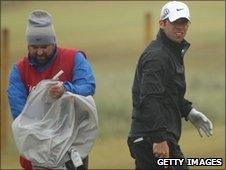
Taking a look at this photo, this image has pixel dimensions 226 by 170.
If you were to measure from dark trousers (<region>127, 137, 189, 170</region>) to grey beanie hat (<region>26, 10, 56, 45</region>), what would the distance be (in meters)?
0.89

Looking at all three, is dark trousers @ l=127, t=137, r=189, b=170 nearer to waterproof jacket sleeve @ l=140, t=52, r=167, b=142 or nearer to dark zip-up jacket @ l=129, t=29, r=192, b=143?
dark zip-up jacket @ l=129, t=29, r=192, b=143

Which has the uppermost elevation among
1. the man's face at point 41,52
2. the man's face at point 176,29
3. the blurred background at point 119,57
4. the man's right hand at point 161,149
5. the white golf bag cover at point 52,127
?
the man's face at point 176,29

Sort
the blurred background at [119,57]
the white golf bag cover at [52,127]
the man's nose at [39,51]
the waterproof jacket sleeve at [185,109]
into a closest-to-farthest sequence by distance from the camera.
A: the white golf bag cover at [52,127], the man's nose at [39,51], the waterproof jacket sleeve at [185,109], the blurred background at [119,57]

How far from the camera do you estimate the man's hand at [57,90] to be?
5020 mm

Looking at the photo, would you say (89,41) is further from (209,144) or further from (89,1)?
(209,144)

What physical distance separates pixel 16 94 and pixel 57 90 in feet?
1.21

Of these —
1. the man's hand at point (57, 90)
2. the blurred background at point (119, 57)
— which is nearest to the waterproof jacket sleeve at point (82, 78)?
the man's hand at point (57, 90)

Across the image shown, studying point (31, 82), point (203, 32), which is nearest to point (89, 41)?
point (203, 32)

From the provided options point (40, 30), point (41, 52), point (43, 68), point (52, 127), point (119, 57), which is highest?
point (40, 30)

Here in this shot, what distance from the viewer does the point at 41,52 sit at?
5.18 metres

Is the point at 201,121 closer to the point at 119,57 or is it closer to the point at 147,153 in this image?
the point at 147,153

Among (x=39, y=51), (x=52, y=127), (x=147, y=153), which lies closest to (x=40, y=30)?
(x=39, y=51)

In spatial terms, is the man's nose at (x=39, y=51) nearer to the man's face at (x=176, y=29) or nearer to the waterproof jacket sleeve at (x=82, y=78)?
the waterproof jacket sleeve at (x=82, y=78)

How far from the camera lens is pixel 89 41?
21.6 metres
